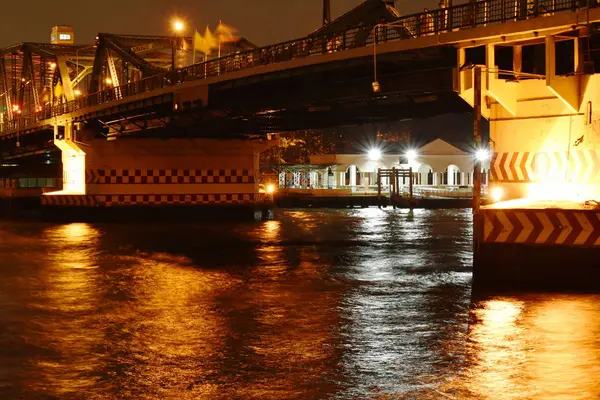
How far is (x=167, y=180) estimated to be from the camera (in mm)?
43812

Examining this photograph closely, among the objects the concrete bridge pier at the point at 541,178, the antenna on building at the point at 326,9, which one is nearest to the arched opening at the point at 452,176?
the antenna on building at the point at 326,9

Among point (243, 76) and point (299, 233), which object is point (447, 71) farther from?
point (299, 233)

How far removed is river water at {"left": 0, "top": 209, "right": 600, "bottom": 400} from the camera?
28.2 feet

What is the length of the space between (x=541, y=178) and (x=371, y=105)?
42.5 feet

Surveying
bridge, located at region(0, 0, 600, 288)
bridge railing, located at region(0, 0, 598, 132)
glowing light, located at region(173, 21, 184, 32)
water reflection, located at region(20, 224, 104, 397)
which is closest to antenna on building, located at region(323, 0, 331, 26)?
bridge, located at region(0, 0, 600, 288)

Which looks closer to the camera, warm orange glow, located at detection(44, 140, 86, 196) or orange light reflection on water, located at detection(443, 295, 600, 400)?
→ orange light reflection on water, located at detection(443, 295, 600, 400)

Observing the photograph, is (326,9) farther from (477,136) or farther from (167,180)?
(477,136)

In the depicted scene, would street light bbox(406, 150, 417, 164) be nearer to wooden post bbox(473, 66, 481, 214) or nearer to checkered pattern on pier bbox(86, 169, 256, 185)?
checkered pattern on pier bbox(86, 169, 256, 185)

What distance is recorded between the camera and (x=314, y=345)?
1066cm

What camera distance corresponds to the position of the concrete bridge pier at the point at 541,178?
49.1ft

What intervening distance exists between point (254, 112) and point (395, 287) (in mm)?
17537

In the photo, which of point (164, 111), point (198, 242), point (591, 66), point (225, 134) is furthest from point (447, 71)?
point (225, 134)

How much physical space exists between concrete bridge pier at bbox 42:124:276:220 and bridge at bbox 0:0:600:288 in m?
0.06

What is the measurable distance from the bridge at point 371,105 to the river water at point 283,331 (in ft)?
9.52
